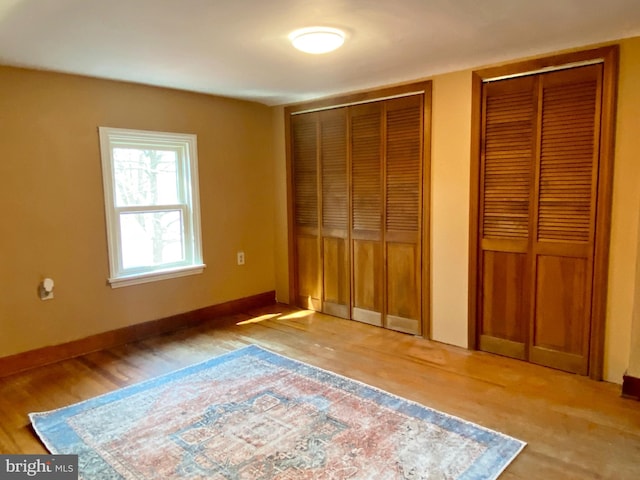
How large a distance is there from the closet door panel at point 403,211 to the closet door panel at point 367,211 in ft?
0.29

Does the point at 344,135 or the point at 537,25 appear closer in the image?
the point at 537,25

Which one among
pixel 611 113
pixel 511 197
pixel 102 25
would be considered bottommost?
pixel 511 197

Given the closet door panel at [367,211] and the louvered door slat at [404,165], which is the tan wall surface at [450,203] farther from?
the closet door panel at [367,211]

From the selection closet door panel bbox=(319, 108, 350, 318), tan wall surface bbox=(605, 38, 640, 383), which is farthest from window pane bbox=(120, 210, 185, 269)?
tan wall surface bbox=(605, 38, 640, 383)

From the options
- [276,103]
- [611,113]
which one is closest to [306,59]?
[276,103]

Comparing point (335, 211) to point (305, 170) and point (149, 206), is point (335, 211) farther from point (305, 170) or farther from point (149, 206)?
point (149, 206)

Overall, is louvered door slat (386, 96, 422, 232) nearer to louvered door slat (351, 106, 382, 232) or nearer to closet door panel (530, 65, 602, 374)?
louvered door slat (351, 106, 382, 232)

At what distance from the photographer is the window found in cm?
361

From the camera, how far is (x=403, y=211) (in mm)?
3783

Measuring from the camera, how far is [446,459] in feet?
6.88

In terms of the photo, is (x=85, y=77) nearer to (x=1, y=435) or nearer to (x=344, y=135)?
(x=344, y=135)

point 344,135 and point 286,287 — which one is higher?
point 344,135

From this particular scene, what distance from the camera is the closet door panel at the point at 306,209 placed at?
440 centimetres

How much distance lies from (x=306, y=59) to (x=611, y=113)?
6.31ft
